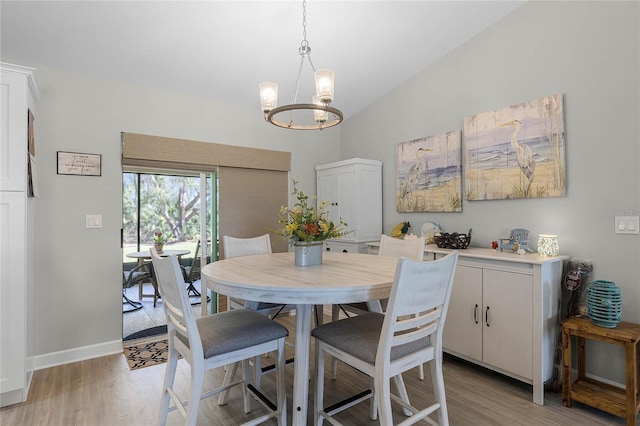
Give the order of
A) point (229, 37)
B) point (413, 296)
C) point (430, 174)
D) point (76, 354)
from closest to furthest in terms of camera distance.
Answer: point (413, 296), point (229, 37), point (76, 354), point (430, 174)

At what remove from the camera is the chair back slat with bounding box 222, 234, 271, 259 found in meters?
2.71

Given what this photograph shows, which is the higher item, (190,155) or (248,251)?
(190,155)

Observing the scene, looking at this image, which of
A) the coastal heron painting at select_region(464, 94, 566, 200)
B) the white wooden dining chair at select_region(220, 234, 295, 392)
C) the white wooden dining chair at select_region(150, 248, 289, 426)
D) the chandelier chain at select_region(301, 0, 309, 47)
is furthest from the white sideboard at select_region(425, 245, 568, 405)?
the chandelier chain at select_region(301, 0, 309, 47)

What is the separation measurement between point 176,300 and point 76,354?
2066 mm

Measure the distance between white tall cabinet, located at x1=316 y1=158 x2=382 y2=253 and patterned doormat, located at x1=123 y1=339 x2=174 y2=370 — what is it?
1.99 meters

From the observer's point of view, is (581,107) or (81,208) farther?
(81,208)

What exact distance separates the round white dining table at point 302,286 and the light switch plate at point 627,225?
1.52 meters

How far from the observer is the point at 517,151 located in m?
2.70

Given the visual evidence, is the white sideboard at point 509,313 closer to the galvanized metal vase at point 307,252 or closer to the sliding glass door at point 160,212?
the galvanized metal vase at point 307,252

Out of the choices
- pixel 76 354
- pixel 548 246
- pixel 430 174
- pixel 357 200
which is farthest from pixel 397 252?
pixel 76 354

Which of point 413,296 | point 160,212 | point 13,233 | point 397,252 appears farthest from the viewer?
point 160,212

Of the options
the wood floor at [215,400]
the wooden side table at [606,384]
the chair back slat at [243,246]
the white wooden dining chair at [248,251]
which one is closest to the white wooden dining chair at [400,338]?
the wood floor at [215,400]

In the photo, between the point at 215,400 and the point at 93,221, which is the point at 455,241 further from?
the point at 93,221

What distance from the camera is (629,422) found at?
185 cm
